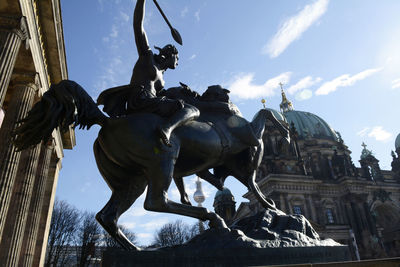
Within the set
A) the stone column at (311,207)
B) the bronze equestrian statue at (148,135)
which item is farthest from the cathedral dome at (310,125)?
the bronze equestrian statue at (148,135)

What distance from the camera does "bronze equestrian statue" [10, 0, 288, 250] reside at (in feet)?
12.6

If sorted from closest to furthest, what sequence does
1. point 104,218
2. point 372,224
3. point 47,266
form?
point 104,218, point 47,266, point 372,224

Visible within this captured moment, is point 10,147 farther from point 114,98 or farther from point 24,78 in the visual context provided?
point 114,98

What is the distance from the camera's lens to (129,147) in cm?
393

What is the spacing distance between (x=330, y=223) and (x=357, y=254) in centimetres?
577

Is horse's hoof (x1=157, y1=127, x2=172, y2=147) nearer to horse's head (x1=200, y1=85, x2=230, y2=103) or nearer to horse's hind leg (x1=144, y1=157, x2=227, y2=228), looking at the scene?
horse's hind leg (x1=144, y1=157, x2=227, y2=228)

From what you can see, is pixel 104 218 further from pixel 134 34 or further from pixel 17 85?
pixel 17 85

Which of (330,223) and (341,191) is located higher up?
(341,191)

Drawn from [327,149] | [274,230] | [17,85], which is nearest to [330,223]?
[327,149]

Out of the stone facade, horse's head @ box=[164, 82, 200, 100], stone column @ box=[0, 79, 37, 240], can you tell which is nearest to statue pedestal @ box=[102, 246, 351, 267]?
horse's head @ box=[164, 82, 200, 100]

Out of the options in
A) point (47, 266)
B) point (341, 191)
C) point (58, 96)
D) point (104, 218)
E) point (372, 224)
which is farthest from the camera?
point (341, 191)

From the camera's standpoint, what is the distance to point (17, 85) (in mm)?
16844

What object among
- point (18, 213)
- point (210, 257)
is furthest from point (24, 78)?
point (210, 257)

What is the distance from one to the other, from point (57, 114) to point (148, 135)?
111 cm
